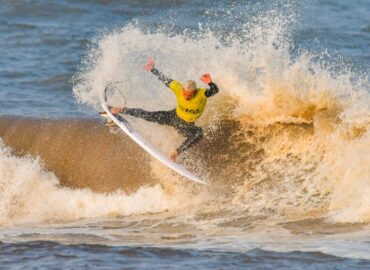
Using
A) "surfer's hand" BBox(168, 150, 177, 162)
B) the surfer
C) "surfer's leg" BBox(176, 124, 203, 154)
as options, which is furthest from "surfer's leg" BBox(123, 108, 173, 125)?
"surfer's hand" BBox(168, 150, 177, 162)

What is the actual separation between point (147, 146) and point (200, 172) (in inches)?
38.9

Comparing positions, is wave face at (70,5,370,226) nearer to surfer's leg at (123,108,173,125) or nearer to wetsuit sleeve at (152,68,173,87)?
surfer's leg at (123,108,173,125)

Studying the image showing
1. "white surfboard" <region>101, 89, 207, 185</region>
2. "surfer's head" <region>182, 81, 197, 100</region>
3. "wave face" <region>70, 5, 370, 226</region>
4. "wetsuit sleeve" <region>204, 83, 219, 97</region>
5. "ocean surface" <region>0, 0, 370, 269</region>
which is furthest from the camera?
"white surfboard" <region>101, 89, 207, 185</region>

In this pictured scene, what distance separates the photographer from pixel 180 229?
12625mm

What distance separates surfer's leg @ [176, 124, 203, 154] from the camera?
13.9 metres

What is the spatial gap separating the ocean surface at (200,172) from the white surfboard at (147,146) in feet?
1.03

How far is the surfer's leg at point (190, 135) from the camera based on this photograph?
1388 centimetres

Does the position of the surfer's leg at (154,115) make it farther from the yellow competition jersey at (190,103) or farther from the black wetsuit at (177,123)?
the yellow competition jersey at (190,103)

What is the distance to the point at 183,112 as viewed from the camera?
45.1ft

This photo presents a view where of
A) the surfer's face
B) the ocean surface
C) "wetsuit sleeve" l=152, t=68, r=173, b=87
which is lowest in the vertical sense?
the ocean surface

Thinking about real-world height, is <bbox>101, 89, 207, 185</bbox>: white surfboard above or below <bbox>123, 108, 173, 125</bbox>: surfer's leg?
below

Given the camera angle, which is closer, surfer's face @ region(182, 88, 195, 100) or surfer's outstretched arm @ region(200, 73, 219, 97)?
surfer's outstretched arm @ region(200, 73, 219, 97)

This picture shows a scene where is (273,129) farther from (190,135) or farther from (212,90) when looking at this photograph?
(212,90)

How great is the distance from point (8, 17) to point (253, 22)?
7.29 meters
